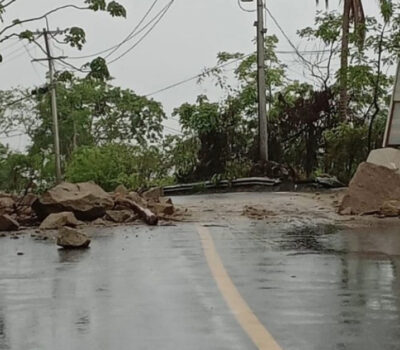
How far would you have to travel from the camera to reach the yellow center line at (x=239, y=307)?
6.31 meters

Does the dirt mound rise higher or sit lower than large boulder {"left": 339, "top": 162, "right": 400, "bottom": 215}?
lower

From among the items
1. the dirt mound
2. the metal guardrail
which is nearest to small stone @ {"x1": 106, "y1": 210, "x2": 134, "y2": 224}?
the dirt mound

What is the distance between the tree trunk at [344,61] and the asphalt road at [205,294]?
63.1ft

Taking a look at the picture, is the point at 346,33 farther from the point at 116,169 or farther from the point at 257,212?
the point at 257,212

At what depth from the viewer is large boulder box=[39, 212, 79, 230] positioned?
1642 centimetres

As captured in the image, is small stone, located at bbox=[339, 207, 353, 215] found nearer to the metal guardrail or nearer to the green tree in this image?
the metal guardrail

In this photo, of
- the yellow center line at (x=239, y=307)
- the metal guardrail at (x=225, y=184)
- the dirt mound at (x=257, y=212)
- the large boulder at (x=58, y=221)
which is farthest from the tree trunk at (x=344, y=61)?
the yellow center line at (x=239, y=307)

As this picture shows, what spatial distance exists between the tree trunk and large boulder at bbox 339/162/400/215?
14433 mm

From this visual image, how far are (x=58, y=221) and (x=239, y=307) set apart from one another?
9563 millimetres

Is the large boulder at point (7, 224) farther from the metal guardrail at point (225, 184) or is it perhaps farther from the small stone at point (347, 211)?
the metal guardrail at point (225, 184)

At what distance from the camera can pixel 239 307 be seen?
7.69m

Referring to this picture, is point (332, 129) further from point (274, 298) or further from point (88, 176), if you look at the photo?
point (274, 298)

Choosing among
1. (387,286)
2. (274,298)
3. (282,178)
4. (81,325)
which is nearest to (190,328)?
(81,325)

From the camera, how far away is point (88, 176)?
39.7 meters
